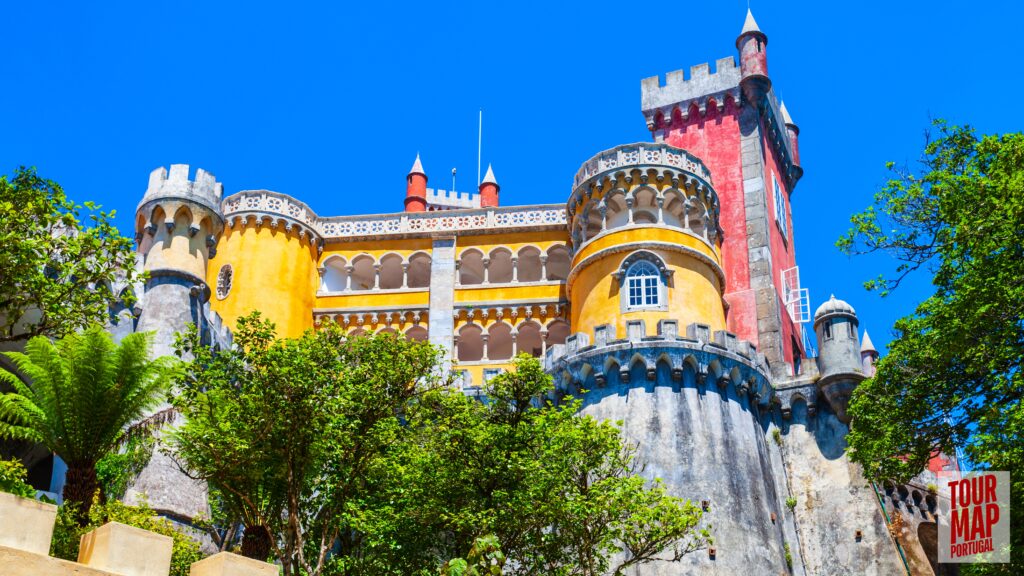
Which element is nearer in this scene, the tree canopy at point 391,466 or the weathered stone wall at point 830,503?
the tree canopy at point 391,466

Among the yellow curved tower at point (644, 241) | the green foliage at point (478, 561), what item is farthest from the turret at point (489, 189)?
the green foliage at point (478, 561)

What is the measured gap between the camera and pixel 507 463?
27094 millimetres

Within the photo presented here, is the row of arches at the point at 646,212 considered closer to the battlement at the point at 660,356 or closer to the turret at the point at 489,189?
the battlement at the point at 660,356

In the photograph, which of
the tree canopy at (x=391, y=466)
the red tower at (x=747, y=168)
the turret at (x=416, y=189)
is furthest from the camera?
the turret at (x=416, y=189)

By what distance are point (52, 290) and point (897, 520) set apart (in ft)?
87.0

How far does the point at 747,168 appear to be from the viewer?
50250 millimetres

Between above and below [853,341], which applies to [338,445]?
below

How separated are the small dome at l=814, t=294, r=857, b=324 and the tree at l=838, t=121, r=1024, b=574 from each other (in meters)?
12.4

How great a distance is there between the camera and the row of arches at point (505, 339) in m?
48.5

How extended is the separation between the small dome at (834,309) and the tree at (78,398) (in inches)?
971

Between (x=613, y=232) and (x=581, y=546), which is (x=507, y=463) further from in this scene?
(x=613, y=232)

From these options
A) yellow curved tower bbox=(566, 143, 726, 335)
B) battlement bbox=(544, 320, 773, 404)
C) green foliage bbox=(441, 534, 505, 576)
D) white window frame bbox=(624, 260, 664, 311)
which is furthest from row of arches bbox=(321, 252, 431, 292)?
green foliage bbox=(441, 534, 505, 576)

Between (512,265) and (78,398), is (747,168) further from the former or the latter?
(78,398)

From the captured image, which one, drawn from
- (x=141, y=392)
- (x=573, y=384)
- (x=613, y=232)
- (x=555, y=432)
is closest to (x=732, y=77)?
(x=613, y=232)
